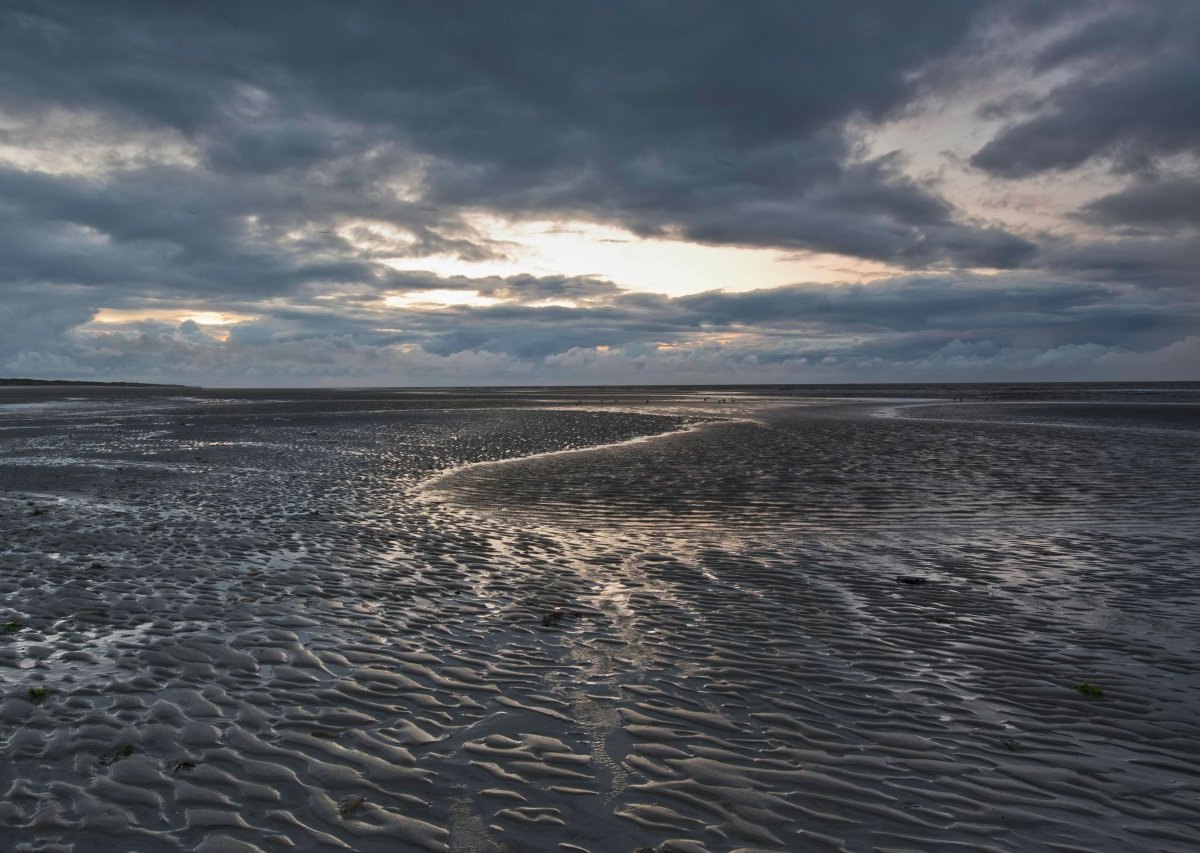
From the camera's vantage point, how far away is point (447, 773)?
5.88 m

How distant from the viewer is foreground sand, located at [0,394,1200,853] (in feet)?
17.4

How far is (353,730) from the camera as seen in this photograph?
6.64 meters

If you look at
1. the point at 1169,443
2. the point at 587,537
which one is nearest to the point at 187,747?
the point at 587,537

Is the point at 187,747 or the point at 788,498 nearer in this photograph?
the point at 187,747

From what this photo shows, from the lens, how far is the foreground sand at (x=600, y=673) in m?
5.31

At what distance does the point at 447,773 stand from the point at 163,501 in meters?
16.3

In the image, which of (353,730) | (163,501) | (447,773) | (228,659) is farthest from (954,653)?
(163,501)

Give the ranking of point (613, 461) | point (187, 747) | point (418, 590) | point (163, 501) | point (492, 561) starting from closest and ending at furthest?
point (187, 747) < point (418, 590) < point (492, 561) < point (163, 501) < point (613, 461)

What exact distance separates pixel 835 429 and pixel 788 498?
22848 millimetres

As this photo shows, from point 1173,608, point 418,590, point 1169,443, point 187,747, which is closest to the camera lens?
point 187,747

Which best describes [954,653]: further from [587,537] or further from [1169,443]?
[1169,443]

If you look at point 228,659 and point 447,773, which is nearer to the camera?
point 447,773

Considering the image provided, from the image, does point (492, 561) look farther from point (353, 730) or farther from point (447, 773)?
point (447, 773)

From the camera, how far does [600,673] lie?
8.02 m
